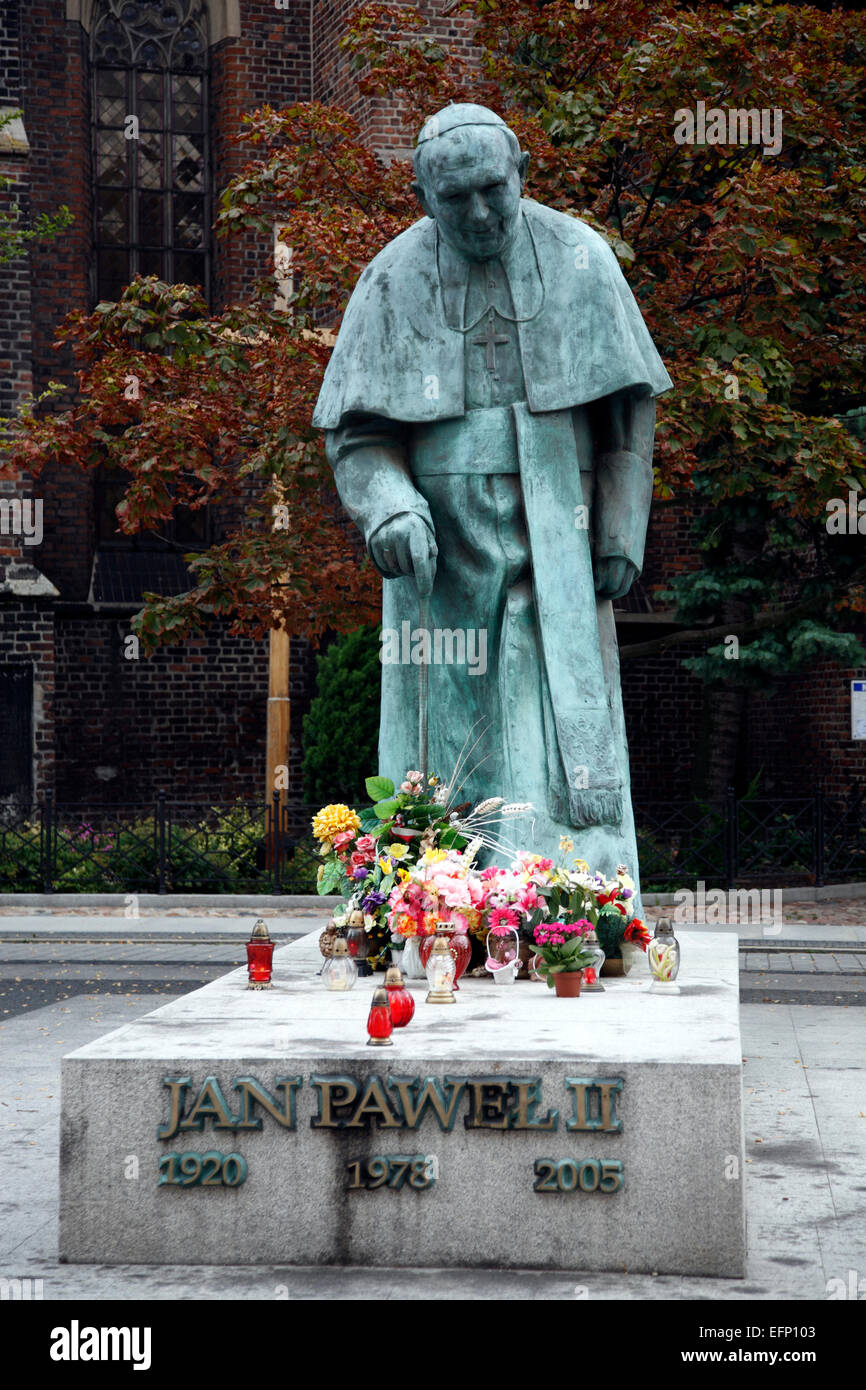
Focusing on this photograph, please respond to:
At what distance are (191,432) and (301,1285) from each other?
11.6 meters

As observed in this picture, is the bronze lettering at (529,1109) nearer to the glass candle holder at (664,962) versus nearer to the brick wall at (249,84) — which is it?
the glass candle holder at (664,962)

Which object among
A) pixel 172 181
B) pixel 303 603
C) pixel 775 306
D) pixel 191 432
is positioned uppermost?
pixel 172 181

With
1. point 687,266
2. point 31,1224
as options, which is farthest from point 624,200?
point 31,1224

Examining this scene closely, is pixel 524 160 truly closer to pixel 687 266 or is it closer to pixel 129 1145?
pixel 129 1145

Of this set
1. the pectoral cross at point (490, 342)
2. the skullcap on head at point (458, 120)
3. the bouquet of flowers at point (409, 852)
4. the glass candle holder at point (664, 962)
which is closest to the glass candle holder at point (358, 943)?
the bouquet of flowers at point (409, 852)

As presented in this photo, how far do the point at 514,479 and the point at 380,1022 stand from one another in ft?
9.00

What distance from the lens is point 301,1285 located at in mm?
4348

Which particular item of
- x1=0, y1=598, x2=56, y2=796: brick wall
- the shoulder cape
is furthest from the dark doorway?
the shoulder cape

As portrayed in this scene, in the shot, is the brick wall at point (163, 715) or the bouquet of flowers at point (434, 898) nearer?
the bouquet of flowers at point (434, 898)

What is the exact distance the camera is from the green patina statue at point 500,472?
6.58 metres

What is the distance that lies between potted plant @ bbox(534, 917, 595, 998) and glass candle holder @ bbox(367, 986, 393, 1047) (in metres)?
1.07

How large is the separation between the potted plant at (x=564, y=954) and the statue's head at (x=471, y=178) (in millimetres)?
2677

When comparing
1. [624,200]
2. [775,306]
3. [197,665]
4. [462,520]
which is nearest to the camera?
[462,520]

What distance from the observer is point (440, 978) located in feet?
18.1
